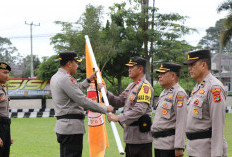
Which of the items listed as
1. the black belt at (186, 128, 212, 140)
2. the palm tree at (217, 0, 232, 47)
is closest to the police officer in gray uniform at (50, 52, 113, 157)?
the black belt at (186, 128, 212, 140)

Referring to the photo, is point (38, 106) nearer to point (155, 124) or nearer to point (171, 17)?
point (171, 17)

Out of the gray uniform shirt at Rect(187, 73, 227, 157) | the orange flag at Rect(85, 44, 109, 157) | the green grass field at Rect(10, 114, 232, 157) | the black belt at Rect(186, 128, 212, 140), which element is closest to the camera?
the gray uniform shirt at Rect(187, 73, 227, 157)

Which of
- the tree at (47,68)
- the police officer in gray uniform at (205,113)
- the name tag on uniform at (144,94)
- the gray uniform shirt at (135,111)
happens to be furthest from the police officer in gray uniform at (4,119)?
the tree at (47,68)

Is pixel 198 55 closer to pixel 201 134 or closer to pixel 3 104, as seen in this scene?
pixel 201 134

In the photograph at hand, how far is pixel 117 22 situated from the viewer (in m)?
21.1

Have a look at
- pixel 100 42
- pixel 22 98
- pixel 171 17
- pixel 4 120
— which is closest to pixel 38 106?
pixel 22 98

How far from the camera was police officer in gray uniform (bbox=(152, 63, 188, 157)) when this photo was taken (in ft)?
13.9

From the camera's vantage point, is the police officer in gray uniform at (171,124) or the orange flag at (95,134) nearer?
the police officer in gray uniform at (171,124)

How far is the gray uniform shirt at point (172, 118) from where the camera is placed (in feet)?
14.0

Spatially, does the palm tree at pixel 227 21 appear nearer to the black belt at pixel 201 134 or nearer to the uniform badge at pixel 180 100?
the uniform badge at pixel 180 100

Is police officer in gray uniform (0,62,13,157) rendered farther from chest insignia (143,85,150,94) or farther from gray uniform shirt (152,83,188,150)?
gray uniform shirt (152,83,188,150)

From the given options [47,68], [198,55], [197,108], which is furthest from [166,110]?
[47,68]

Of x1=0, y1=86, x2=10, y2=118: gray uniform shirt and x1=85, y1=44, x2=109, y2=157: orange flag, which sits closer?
x1=0, y1=86, x2=10, y2=118: gray uniform shirt

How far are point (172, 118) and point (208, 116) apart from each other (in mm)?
883
